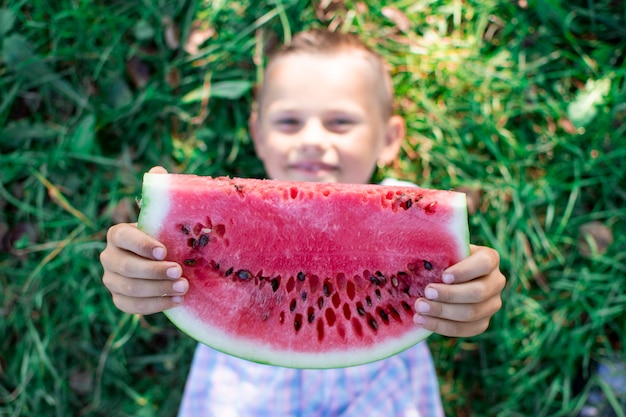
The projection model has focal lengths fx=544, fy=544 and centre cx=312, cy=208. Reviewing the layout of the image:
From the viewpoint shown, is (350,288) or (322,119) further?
(322,119)

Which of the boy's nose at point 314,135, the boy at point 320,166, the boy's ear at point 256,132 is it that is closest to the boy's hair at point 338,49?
the boy at point 320,166

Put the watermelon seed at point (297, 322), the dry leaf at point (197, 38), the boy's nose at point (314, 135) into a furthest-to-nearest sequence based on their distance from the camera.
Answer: the dry leaf at point (197, 38) → the boy's nose at point (314, 135) → the watermelon seed at point (297, 322)

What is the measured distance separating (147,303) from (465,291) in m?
0.81

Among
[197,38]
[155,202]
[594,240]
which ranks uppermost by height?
[197,38]

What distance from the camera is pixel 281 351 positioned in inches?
54.4

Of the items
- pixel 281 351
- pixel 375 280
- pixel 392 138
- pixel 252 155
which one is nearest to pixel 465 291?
pixel 375 280

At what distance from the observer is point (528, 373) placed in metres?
2.24

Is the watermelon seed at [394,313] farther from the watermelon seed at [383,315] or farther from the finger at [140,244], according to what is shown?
the finger at [140,244]

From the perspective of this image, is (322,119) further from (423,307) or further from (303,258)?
(423,307)

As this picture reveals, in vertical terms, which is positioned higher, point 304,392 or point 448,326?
point 448,326

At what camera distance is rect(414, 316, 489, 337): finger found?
1.36 meters

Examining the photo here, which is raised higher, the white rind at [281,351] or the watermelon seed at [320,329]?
the watermelon seed at [320,329]

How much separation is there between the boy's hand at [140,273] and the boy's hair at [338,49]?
2.83 ft

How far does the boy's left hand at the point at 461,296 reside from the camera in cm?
132
